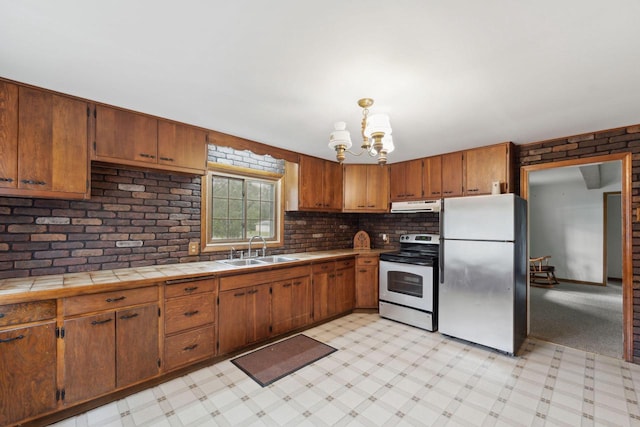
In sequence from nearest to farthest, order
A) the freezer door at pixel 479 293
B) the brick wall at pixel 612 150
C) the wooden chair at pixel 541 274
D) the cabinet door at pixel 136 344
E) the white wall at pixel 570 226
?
the cabinet door at pixel 136 344 < the brick wall at pixel 612 150 < the freezer door at pixel 479 293 < the wooden chair at pixel 541 274 < the white wall at pixel 570 226

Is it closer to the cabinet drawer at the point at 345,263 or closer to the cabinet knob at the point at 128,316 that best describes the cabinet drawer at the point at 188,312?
the cabinet knob at the point at 128,316

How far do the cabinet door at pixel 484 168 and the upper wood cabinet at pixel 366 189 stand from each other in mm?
1206

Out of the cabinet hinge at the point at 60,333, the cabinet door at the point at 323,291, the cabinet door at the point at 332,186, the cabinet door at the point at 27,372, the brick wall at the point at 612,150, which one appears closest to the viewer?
the cabinet door at the point at 27,372

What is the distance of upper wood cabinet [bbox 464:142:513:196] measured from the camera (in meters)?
3.30

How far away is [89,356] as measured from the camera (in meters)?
2.03

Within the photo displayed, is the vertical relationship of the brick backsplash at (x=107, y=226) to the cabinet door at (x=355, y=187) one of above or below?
below

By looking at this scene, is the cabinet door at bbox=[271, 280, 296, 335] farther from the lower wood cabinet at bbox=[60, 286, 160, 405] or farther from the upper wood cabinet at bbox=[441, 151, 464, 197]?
the upper wood cabinet at bbox=[441, 151, 464, 197]

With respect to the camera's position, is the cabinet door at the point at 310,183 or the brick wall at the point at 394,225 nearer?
the cabinet door at the point at 310,183

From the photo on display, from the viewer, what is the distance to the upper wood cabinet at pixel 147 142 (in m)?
2.37

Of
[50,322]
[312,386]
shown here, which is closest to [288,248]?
[312,386]

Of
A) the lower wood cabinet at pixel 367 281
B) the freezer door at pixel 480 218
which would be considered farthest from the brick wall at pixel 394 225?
the freezer door at pixel 480 218

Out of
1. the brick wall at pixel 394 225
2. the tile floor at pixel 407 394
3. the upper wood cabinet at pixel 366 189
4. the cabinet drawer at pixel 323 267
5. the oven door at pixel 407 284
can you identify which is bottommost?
the tile floor at pixel 407 394

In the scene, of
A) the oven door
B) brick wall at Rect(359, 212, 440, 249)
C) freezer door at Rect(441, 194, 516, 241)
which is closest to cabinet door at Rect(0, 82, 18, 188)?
the oven door

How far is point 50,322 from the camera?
1893 millimetres
